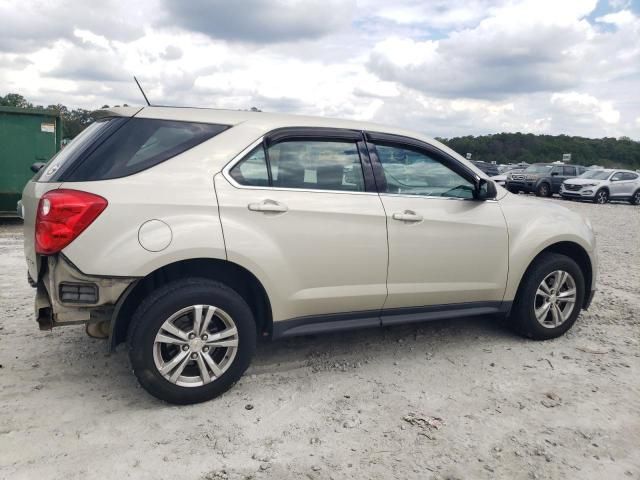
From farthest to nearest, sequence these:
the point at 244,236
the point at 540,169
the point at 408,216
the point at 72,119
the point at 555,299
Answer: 1. the point at 540,169
2. the point at 72,119
3. the point at 555,299
4. the point at 408,216
5. the point at 244,236

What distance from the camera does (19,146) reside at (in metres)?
10.1

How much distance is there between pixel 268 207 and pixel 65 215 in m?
1.14

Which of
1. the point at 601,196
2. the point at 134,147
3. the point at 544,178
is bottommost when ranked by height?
the point at 601,196

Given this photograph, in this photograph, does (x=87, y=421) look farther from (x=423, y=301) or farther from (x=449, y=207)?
(x=449, y=207)

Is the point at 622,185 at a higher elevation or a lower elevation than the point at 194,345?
higher

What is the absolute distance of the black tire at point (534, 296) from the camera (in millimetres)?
4270

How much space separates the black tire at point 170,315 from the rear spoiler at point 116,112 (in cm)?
107

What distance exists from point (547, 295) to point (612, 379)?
2.75ft

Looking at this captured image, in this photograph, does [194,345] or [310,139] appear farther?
[310,139]

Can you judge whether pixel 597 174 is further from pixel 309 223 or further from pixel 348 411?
pixel 348 411

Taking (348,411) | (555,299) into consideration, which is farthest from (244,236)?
(555,299)

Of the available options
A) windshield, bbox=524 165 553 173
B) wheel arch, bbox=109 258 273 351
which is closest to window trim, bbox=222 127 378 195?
wheel arch, bbox=109 258 273 351

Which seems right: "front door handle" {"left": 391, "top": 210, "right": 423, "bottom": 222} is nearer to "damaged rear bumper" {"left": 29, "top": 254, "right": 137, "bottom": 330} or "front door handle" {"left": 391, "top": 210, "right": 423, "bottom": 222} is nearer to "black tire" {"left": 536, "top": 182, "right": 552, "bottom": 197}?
"damaged rear bumper" {"left": 29, "top": 254, "right": 137, "bottom": 330}

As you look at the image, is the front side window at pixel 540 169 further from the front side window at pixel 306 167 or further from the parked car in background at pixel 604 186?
the front side window at pixel 306 167
